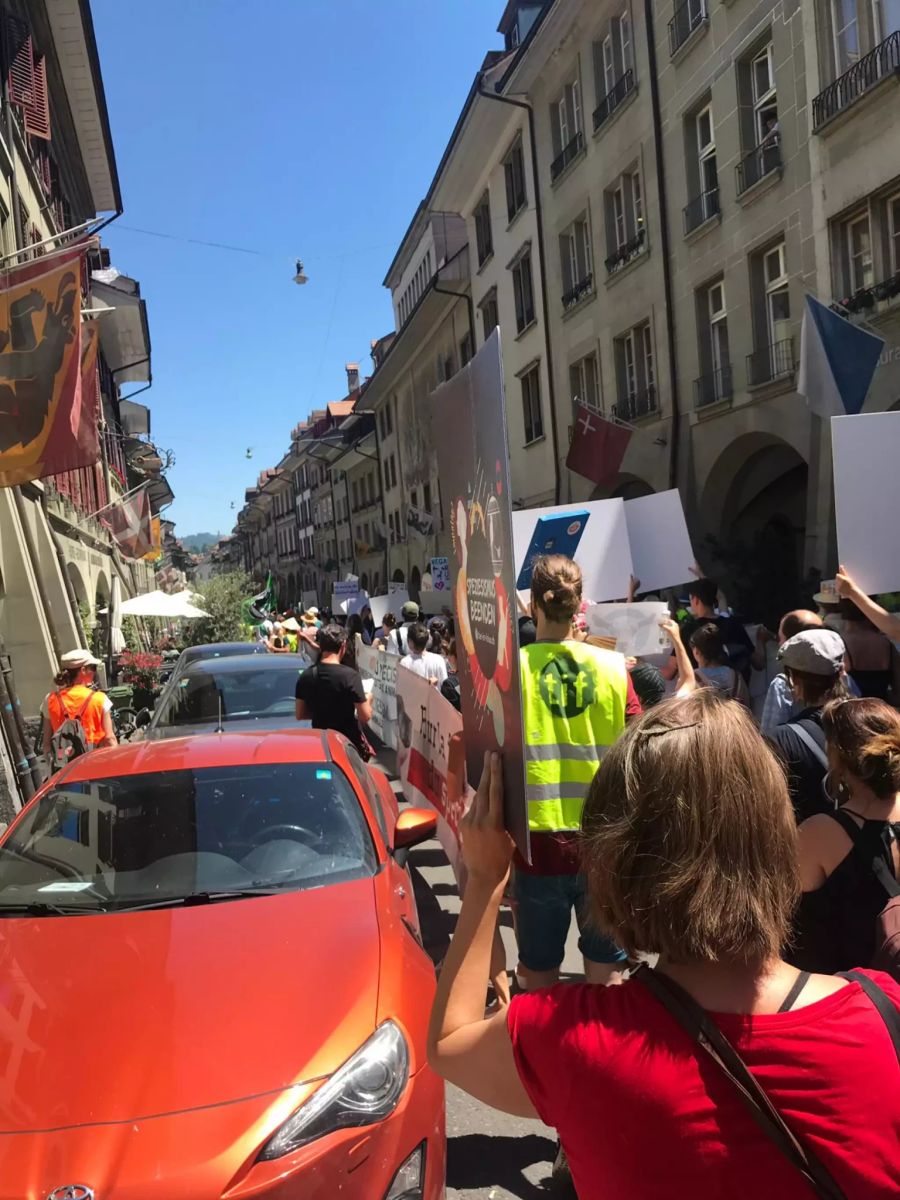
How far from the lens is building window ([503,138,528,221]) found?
2342 centimetres

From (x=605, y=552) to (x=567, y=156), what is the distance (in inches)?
622

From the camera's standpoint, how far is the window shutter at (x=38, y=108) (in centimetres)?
1872

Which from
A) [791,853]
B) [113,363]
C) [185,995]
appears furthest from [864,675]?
[113,363]

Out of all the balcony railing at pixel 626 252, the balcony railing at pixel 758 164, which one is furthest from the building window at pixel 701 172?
the balcony railing at pixel 626 252

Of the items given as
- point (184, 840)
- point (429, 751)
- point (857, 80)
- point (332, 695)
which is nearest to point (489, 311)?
point (857, 80)

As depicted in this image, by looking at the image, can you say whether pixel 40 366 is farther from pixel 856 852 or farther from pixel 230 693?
pixel 856 852

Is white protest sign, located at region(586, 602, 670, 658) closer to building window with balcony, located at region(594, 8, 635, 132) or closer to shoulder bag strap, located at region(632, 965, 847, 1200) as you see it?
shoulder bag strap, located at region(632, 965, 847, 1200)

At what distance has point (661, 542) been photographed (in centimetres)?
838

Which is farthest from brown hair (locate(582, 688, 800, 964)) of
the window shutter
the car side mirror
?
the window shutter

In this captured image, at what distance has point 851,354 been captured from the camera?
888 cm

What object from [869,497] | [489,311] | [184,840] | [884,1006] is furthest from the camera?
[489,311]

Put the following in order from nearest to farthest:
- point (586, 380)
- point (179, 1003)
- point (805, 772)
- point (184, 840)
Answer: point (179, 1003) < point (805, 772) < point (184, 840) < point (586, 380)

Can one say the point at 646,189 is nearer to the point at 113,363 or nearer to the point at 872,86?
the point at 872,86

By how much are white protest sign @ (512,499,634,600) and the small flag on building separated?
8.16ft
